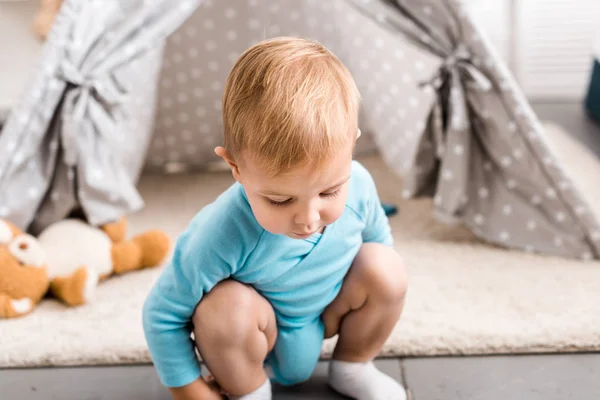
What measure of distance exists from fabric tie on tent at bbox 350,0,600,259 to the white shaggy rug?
0.07 metres

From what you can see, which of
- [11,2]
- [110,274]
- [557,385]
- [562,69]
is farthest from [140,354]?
[562,69]

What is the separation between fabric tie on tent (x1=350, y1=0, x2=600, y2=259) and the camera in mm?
1633

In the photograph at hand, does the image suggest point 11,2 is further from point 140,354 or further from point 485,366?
point 485,366

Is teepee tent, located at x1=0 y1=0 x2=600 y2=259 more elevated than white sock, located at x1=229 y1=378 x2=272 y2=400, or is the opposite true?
teepee tent, located at x1=0 y1=0 x2=600 y2=259

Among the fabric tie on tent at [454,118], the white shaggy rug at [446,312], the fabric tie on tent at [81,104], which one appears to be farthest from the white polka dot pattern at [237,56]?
the fabric tie on tent at [81,104]

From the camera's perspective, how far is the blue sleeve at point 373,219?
45.1 inches

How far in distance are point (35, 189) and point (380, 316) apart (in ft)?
2.94

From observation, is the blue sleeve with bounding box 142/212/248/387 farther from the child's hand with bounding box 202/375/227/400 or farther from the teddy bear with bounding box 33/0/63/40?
the teddy bear with bounding box 33/0/63/40

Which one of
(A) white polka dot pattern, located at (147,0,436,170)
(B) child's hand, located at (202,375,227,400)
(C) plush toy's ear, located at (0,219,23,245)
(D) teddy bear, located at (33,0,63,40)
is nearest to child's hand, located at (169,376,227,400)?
(B) child's hand, located at (202,375,227,400)

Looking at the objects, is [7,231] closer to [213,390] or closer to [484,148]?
[213,390]

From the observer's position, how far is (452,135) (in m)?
1.68

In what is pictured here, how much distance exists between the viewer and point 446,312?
1491 millimetres

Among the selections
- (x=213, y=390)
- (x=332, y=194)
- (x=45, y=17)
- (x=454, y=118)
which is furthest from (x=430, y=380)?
(x=45, y=17)

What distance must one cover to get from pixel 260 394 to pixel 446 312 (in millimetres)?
480
